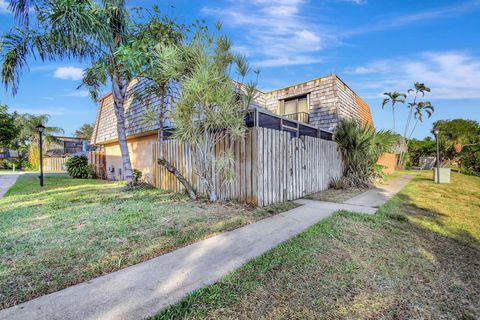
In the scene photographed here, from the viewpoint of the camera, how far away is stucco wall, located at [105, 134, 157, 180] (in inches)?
372

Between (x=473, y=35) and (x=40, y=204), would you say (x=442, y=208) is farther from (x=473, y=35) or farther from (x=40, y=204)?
(x=40, y=204)

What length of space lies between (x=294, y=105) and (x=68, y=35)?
10.1m

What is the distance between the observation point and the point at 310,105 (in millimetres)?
11227

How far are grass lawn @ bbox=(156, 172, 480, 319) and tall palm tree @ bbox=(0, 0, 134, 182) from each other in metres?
7.44

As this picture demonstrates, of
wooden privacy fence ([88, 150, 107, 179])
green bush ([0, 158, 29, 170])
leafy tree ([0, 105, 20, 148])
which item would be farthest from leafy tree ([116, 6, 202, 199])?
green bush ([0, 158, 29, 170])

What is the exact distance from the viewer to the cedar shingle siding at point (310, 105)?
9510 mm

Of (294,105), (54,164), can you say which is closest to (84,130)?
(54,164)

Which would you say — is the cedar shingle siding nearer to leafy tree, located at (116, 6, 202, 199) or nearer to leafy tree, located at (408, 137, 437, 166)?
leafy tree, located at (116, 6, 202, 199)

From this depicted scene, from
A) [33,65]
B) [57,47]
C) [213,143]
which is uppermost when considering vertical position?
[57,47]

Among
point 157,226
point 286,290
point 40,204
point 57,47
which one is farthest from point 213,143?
point 57,47

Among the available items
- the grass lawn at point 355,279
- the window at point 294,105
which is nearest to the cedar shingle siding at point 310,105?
the window at point 294,105

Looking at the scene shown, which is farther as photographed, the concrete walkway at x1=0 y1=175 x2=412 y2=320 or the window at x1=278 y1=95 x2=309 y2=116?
the window at x1=278 y1=95 x2=309 y2=116

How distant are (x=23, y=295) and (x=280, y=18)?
28.3 ft

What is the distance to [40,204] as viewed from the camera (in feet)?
18.1
